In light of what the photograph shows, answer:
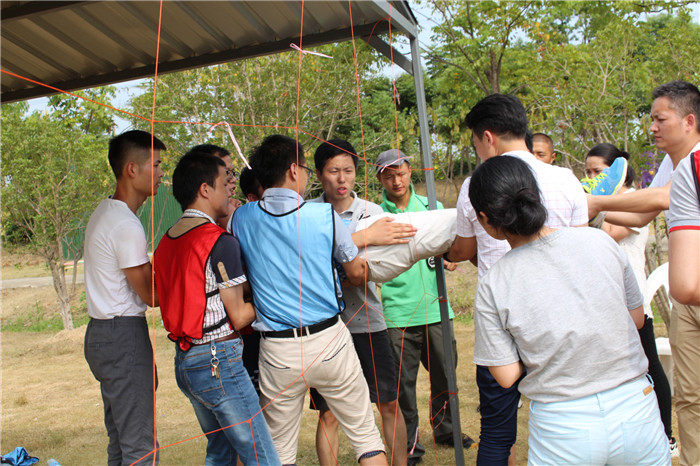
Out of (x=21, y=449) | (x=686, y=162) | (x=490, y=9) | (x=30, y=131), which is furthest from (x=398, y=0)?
(x=30, y=131)

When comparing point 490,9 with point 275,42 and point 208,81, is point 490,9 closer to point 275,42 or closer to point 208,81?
point 208,81

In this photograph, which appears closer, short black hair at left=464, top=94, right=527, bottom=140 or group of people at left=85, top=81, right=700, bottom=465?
group of people at left=85, top=81, right=700, bottom=465

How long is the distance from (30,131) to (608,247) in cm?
838

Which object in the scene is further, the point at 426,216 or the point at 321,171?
the point at 321,171

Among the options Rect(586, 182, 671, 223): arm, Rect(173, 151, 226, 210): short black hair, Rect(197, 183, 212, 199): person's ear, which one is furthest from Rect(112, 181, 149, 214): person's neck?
Rect(586, 182, 671, 223): arm

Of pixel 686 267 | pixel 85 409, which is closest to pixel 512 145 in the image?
pixel 686 267

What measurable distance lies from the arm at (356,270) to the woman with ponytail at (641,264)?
3.89 ft

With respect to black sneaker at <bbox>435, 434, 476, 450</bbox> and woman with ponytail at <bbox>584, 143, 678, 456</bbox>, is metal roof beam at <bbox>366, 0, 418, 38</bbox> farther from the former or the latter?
black sneaker at <bbox>435, 434, 476, 450</bbox>

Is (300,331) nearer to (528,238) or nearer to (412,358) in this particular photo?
(528,238)

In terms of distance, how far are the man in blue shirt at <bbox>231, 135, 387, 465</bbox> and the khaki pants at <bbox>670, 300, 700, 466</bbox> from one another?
146 centimetres

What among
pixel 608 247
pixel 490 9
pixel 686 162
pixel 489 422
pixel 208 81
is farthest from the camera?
pixel 208 81

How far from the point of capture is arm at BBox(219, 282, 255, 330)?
2.13 m

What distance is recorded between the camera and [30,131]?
26.0 feet

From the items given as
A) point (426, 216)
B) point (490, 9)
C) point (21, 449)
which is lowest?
point (21, 449)
